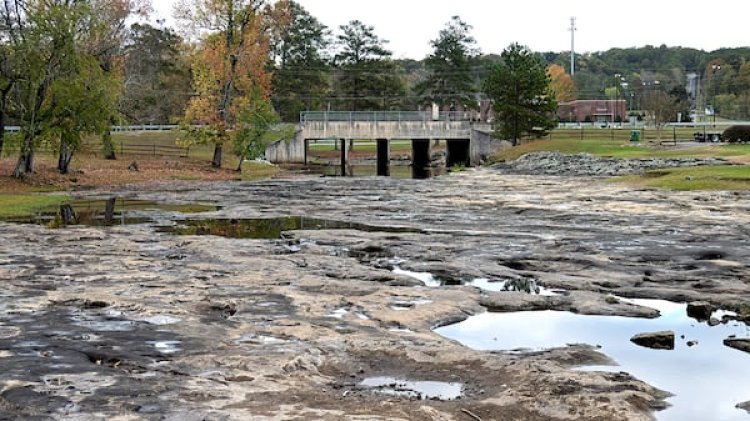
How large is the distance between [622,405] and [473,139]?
7527 cm

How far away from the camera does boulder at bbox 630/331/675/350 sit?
13.0 m

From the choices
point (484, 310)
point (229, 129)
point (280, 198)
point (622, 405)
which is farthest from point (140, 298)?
point (229, 129)

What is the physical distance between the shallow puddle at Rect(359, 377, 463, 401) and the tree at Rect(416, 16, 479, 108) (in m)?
96.3

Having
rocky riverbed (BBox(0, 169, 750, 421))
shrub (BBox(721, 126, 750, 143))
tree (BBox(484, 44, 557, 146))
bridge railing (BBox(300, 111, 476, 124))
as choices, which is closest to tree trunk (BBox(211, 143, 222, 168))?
bridge railing (BBox(300, 111, 476, 124))

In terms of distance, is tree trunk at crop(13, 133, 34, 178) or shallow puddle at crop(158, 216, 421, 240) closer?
shallow puddle at crop(158, 216, 421, 240)

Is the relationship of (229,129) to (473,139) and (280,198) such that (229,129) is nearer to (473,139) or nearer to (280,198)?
(280,198)

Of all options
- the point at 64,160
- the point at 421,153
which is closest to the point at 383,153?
the point at 421,153

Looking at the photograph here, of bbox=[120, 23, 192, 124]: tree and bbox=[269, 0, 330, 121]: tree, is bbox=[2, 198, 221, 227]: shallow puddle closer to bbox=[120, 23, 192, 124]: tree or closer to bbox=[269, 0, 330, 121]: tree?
bbox=[120, 23, 192, 124]: tree

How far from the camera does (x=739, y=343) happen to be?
42.3 feet

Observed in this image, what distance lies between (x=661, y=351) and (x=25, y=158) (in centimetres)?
3966

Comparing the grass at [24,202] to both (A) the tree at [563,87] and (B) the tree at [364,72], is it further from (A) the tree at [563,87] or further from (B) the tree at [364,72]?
(A) the tree at [563,87]

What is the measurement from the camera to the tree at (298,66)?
4013 inches

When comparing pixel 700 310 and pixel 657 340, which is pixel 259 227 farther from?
pixel 657 340

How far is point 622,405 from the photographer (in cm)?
979
